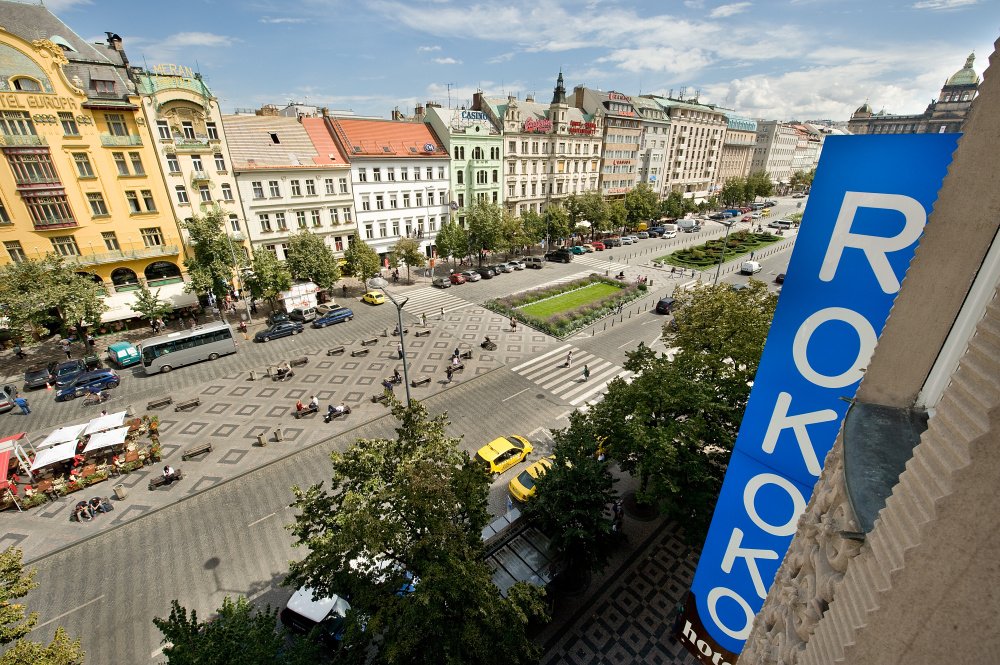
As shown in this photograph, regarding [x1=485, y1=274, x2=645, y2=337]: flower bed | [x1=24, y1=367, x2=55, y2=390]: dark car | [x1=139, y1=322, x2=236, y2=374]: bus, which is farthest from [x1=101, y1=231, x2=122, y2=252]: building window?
[x1=485, y1=274, x2=645, y2=337]: flower bed

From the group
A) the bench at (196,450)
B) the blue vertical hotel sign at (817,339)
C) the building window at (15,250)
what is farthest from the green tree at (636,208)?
the building window at (15,250)

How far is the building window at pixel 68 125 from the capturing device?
30875 millimetres

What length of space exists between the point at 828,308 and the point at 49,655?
53.5ft

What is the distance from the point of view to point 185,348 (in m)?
29.4

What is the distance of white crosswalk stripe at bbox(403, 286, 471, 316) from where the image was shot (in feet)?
130

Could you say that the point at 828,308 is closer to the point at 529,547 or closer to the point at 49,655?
the point at 529,547

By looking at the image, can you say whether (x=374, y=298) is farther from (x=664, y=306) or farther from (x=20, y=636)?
(x=20, y=636)

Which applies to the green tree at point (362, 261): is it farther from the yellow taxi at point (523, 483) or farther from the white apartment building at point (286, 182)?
the yellow taxi at point (523, 483)

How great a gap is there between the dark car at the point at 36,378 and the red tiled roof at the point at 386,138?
30.9 m

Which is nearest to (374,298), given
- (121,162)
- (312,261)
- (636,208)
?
(312,261)

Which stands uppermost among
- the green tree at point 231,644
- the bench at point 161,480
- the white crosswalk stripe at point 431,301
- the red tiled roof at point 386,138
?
the red tiled roof at point 386,138

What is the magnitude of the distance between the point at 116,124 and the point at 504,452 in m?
39.2

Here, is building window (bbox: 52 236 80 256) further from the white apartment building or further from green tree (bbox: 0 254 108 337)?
the white apartment building

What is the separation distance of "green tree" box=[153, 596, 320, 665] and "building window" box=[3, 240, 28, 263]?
3639cm
